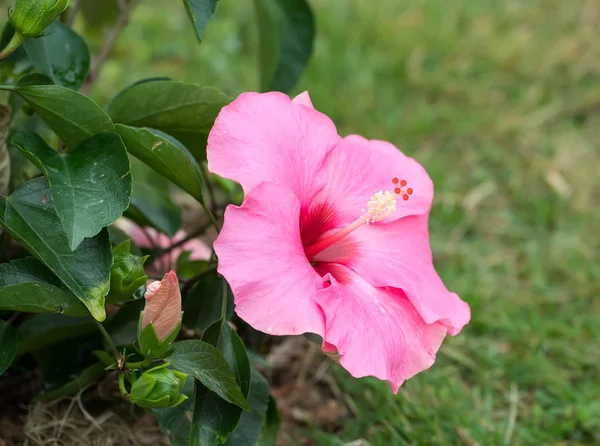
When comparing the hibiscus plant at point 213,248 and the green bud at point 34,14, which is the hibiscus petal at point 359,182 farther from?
the green bud at point 34,14

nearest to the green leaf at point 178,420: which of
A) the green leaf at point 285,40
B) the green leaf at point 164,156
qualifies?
the green leaf at point 164,156

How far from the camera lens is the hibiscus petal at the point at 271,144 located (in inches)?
46.1

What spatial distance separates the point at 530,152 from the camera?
289cm

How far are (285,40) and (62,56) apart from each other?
0.59 metres

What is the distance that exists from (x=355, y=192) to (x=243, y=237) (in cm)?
32

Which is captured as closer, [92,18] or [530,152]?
[92,18]

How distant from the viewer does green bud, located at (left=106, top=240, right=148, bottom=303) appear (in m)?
1.16

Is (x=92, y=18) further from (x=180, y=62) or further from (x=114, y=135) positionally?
(x=180, y=62)

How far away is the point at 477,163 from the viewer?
2848 mm

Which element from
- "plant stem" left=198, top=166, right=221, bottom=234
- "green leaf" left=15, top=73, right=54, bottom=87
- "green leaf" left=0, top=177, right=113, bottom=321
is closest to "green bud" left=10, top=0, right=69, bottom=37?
"green leaf" left=15, top=73, right=54, bottom=87

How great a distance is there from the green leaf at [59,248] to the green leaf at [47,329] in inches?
8.6

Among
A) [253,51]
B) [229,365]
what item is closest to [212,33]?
[253,51]

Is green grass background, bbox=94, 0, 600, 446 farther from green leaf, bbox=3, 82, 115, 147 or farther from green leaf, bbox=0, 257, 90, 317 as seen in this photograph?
green leaf, bbox=3, 82, 115, 147

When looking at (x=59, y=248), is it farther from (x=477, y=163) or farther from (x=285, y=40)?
(x=477, y=163)
